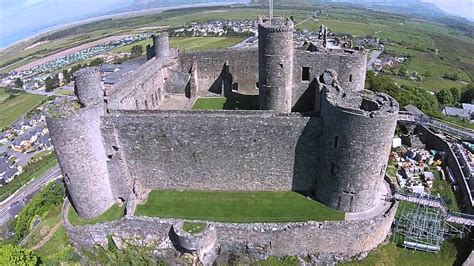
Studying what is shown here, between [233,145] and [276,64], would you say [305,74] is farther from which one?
[233,145]

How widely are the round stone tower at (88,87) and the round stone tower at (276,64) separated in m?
12.2

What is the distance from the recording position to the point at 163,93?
3972 cm

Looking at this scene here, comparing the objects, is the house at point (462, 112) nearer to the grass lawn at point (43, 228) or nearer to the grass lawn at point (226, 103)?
the grass lawn at point (226, 103)

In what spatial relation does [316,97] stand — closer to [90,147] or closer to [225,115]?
[225,115]

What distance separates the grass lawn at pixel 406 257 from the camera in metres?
22.2

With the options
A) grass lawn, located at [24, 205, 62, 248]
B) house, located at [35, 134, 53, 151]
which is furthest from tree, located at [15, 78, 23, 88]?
grass lawn, located at [24, 205, 62, 248]

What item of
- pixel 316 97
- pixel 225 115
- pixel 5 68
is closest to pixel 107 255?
pixel 225 115

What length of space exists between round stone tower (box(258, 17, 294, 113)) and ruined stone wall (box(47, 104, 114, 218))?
41.2 ft

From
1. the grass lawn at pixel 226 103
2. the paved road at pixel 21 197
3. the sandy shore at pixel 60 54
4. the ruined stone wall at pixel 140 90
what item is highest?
the ruined stone wall at pixel 140 90

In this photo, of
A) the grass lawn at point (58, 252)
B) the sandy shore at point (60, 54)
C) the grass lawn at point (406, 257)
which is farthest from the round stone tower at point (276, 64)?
the sandy shore at point (60, 54)

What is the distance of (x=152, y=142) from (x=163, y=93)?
55.2 feet

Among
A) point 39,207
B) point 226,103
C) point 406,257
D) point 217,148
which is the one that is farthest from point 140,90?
point 406,257

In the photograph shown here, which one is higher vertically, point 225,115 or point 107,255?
point 225,115

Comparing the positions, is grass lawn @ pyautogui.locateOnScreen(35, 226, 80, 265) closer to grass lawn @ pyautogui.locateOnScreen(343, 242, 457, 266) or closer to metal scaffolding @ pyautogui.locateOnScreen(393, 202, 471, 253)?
grass lawn @ pyautogui.locateOnScreen(343, 242, 457, 266)
